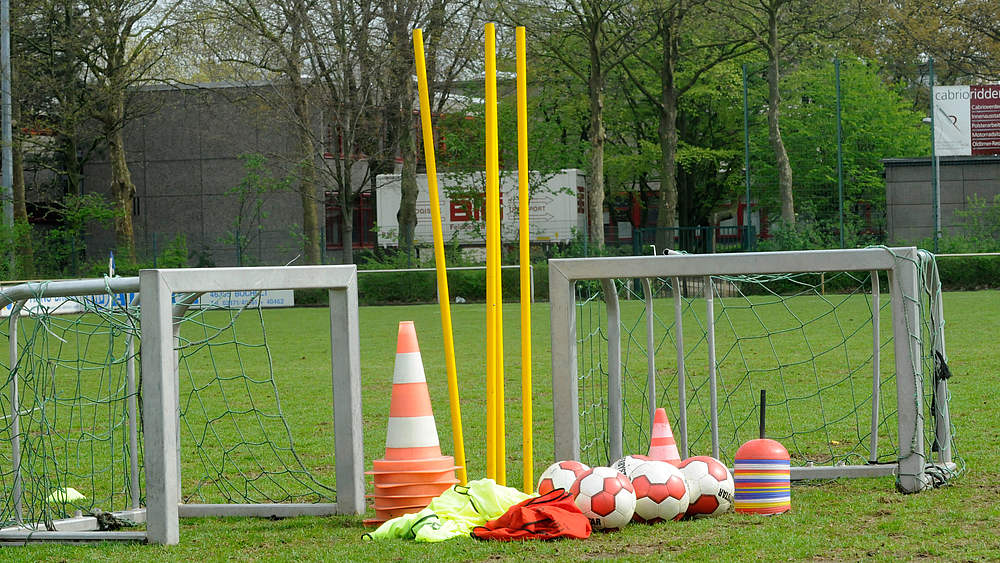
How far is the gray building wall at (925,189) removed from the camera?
35.4m

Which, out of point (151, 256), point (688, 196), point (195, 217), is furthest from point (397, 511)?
point (688, 196)

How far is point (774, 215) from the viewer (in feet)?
126

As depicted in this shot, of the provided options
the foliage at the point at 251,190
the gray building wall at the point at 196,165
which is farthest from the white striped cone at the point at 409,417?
the gray building wall at the point at 196,165

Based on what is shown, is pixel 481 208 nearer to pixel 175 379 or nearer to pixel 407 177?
pixel 407 177

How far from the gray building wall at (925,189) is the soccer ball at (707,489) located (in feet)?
101

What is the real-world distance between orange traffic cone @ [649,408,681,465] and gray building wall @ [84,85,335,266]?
33903mm

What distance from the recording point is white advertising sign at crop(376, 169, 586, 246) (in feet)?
133

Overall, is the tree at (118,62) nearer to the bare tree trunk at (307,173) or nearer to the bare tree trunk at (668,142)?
the bare tree trunk at (307,173)

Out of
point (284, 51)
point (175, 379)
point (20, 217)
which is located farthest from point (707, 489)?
point (20, 217)

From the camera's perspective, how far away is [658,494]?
6000 millimetres

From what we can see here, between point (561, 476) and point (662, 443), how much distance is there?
817 millimetres

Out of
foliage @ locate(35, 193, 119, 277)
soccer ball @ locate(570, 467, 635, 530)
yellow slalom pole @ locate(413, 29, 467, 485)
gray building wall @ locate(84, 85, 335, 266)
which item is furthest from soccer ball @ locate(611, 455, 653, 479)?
foliage @ locate(35, 193, 119, 277)

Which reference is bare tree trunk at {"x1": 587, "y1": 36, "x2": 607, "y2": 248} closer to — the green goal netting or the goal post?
the green goal netting

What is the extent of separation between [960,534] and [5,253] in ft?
111
